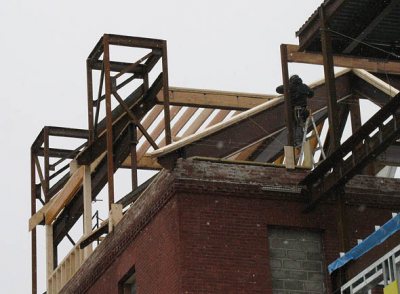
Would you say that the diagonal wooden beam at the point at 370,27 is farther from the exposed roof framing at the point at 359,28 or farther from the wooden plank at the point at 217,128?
the wooden plank at the point at 217,128

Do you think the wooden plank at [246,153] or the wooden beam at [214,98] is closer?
the wooden plank at [246,153]

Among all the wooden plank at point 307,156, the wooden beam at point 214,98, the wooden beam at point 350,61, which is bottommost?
the wooden plank at point 307,156

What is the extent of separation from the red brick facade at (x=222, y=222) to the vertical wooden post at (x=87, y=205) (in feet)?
15.0

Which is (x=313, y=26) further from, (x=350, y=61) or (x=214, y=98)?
(x=214, y=98)

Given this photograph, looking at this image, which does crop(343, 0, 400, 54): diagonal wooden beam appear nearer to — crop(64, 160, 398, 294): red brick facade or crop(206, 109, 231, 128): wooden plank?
crop(64, 160, 398, 294): red brick facade

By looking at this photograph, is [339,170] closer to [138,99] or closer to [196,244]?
[196,244]

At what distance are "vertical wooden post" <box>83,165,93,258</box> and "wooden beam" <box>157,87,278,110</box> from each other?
9.66 feet

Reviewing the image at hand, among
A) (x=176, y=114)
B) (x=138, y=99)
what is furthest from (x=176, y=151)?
(x=176, y=114)

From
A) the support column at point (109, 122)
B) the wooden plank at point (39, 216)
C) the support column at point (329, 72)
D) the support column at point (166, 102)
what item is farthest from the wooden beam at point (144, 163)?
the support column at point (329, 72)

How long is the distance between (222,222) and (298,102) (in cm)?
385

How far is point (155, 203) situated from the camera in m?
33.3

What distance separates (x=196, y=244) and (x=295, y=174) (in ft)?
9.89

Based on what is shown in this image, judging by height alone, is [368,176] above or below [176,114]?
below

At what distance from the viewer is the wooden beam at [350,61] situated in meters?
34.9
